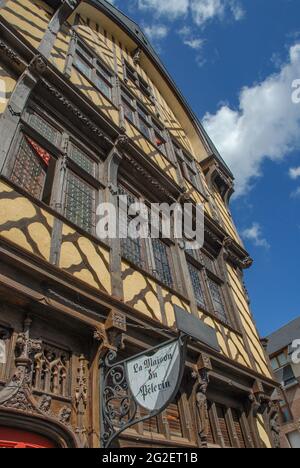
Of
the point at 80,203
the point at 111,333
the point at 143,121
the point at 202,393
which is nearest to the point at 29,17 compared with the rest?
the point at 143,121

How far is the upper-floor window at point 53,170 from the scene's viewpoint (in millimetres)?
4289

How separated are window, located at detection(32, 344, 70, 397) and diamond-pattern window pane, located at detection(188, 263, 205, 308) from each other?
357cm

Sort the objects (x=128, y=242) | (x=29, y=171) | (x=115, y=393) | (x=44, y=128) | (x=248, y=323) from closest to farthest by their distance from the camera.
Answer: (x=115, y=393), (x=29, y=171), (x=44, y=128), (x=128, y=242), (x=248, y=323)

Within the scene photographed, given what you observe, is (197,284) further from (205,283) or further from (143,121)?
(143,121)

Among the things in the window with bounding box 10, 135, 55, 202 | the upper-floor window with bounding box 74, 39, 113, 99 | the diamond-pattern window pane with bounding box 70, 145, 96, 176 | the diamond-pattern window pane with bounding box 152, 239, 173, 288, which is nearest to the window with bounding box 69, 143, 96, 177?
the diamond-pattern window pane with bounding box 70, 145, 96, 176

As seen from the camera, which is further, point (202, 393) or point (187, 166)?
point (187, 166)

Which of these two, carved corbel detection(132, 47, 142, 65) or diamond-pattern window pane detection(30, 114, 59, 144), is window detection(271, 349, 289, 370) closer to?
carved corbel detection(132, 47, 142, 65)

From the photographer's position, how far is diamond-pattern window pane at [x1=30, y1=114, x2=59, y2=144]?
16.0 ft

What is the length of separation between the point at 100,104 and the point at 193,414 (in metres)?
5.44

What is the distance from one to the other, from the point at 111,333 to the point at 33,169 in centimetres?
230

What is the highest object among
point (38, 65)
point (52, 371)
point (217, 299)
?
point (38, 65)

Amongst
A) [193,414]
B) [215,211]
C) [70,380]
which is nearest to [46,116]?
[70,380]

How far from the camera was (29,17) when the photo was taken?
242 inches

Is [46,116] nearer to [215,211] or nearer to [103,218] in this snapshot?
[103,218]
